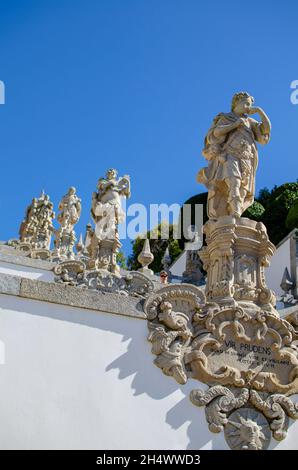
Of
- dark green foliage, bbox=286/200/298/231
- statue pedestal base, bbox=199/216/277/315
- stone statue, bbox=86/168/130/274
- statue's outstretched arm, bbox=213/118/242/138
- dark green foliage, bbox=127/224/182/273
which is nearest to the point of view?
statue pedestal base, bbox=199/216/277/315

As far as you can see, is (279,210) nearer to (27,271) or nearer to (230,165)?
(27,271)

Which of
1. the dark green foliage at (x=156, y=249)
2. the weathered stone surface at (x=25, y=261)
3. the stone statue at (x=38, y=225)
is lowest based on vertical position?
the weathered stone surface at (x=25, y=261)

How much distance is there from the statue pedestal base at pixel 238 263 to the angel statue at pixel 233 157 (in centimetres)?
30

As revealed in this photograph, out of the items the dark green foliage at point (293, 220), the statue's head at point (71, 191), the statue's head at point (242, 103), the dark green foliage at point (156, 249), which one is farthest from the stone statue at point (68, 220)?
the dark green foliage at point (156, 249)

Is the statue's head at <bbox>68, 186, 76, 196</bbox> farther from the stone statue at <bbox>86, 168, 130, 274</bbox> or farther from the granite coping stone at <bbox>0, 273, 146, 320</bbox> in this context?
the granite coping stone at <bbox>0, 273, 146, 320</bbox>

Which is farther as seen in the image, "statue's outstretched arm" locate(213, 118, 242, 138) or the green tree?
the green tree

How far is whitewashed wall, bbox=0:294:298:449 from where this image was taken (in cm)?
564

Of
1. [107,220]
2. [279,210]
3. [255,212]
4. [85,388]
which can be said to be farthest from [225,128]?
[255,212]

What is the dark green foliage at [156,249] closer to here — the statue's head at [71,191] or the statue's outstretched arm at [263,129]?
the statue's head at [71,191]

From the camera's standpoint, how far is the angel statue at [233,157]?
25.8 ft

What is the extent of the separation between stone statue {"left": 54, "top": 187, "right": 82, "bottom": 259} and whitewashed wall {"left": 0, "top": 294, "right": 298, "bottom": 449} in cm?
1286

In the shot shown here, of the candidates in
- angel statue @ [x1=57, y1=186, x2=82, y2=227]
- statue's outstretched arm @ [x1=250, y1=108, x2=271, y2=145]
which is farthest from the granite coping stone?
angel statue @ [x1=57, y1=186, x2=82, y2=227]

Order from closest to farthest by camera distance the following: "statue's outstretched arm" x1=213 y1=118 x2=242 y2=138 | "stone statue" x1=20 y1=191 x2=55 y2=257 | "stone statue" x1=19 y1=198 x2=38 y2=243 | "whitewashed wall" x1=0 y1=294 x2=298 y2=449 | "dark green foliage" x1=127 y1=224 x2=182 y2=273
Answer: "whitewashed wall" x1=0 y1=294 x2=298 y2=449 → "statue's outstretched arm" x1=213 y1=118 x2=242 y2=138 → "stone statue" x1=20 y1=191 x2=55 y2=257 → "stone statue" x1=19 y1=198 x2=38 y2=243 → "dark green foliage" x1=127 y1=224 x2=182 y2=273
